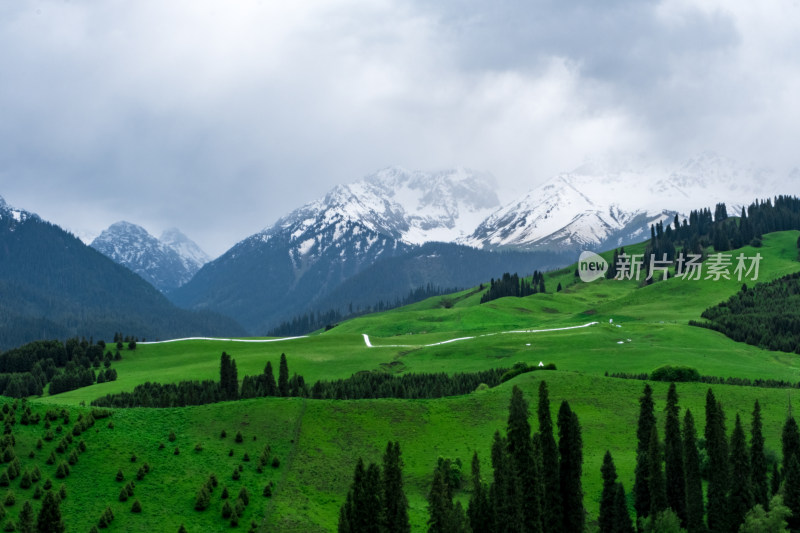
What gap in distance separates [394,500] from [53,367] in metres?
137

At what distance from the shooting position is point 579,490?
69.8 metres

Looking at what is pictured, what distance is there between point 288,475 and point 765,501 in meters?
51.5

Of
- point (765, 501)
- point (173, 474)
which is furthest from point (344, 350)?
point (765, 501)

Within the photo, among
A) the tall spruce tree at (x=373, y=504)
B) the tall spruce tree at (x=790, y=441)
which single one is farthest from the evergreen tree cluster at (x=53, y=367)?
the tall spruce tree at (x=790, y=441)

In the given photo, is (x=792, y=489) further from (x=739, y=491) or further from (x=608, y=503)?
(x=608, y=503)

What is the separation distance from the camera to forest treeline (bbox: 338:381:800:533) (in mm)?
62750

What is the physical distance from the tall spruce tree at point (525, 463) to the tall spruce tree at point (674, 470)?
15.1 metres

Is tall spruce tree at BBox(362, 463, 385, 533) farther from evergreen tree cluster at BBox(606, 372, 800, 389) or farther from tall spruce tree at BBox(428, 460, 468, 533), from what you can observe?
evergreen tree cluster at BBox(606, 372, 800, 389)

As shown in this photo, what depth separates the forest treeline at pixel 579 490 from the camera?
62.8 m

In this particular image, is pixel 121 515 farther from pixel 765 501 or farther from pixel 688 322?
pixel 688 322

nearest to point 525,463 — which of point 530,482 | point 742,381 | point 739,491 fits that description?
point 530,482

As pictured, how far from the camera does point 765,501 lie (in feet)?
240

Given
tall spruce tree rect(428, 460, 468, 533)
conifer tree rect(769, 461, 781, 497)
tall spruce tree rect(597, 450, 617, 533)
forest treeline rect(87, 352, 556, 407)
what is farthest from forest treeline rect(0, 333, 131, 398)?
conifer tree rect(769, 461, 781, 497)

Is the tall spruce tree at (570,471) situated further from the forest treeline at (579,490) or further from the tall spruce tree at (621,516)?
the tall spruce tree at (621,516)
